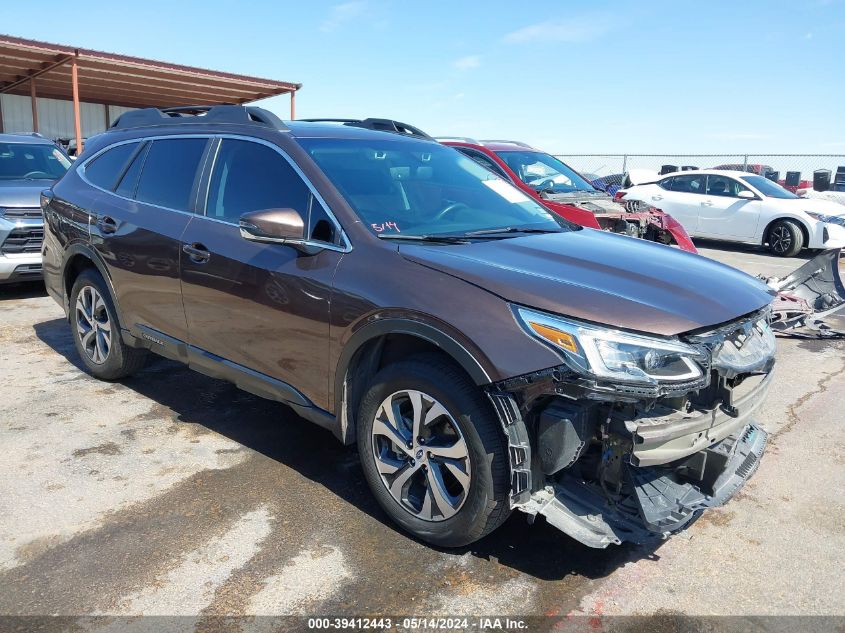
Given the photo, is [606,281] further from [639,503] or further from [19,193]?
[19,193]

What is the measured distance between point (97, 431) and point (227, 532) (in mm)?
1604

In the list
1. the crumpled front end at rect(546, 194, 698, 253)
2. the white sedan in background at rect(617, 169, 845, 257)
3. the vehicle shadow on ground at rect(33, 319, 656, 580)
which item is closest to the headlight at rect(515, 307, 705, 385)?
the vehicle shadow on ground at rect(33, 319, 656, 580)

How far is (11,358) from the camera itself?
5.77m

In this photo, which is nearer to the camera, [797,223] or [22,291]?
[22,291]

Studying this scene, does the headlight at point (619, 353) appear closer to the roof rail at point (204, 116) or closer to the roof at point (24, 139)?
the roof rail at point (204, 116)

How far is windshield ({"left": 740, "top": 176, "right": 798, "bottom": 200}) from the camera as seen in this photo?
1334 centimetres

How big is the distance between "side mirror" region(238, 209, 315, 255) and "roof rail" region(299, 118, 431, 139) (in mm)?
1403

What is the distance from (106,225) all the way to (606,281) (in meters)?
3.45

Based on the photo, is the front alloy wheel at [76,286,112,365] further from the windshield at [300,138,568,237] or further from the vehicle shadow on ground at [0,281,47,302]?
the vehicle shadow on ground at [0,281,47,302]

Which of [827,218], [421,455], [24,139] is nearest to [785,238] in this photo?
[827,218]

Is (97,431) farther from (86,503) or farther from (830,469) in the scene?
(830,469)

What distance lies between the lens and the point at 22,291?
8648mm

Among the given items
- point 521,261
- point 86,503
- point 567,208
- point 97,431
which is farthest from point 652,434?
point 567,208

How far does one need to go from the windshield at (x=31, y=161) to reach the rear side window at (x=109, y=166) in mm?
4233
